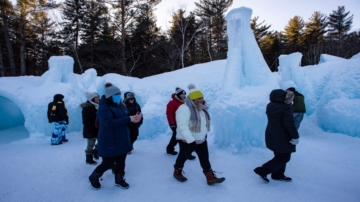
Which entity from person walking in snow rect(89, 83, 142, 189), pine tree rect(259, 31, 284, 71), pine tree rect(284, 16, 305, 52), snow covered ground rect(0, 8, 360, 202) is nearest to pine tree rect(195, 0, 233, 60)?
pine tree rect(259, 31, 284, 71)

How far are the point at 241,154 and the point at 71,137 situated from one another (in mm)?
5898

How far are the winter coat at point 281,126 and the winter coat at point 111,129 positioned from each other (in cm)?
214

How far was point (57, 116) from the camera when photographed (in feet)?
18.9

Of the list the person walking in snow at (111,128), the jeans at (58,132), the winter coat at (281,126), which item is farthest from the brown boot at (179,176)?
the jeans at (58,132)

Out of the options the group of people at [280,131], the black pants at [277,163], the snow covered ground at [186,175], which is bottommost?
the snow covered ground at [186,175]

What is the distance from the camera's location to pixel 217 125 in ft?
15.7

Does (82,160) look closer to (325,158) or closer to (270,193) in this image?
(270,193)

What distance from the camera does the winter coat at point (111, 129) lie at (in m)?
2.61

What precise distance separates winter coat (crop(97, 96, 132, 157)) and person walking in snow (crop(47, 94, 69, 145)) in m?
3.95

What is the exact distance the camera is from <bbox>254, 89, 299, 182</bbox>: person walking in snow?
271 centimetres

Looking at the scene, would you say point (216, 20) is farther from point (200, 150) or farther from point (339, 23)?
point (200, 150)

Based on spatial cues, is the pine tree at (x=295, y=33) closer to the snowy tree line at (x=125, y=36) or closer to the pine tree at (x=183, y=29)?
the snowy tree line at (x=125, y=36)

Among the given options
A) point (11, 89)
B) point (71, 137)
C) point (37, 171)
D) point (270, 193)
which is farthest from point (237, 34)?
point (11, 89)

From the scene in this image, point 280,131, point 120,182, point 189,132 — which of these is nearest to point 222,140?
point 280,131
